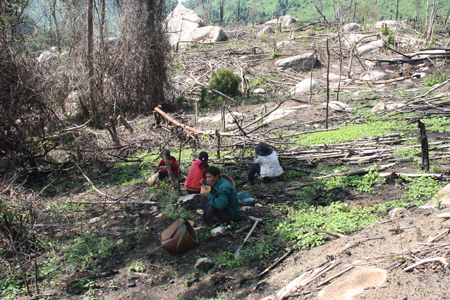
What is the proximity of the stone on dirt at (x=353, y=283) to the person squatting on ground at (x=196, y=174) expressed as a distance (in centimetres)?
328

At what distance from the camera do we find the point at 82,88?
11.4 m

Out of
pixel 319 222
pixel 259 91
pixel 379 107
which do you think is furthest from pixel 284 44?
pixel 319 222

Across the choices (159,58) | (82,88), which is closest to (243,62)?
(159,58)

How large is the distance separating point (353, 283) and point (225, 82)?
1296cm

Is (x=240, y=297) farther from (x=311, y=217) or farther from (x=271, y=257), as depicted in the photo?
(x=311, y=217)

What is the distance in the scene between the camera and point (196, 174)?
5598mm

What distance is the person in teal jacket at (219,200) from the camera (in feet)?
14.5

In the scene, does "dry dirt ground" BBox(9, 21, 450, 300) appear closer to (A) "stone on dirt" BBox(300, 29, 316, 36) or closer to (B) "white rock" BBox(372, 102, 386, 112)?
(B) "white rock" BBox(372, 102, 386, 112)

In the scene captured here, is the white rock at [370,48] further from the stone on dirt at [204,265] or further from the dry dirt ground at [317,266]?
the stone on dirt at [204,265]

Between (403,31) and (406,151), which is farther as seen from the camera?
(403,31)

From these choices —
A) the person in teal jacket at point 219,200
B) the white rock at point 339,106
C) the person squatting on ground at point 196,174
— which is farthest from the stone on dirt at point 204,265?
the white rock at point 339,106

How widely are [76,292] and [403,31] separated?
23.0 meters

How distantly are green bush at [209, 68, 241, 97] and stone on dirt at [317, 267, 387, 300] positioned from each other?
12.8m

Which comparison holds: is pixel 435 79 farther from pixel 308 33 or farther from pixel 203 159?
pixel 308 33
